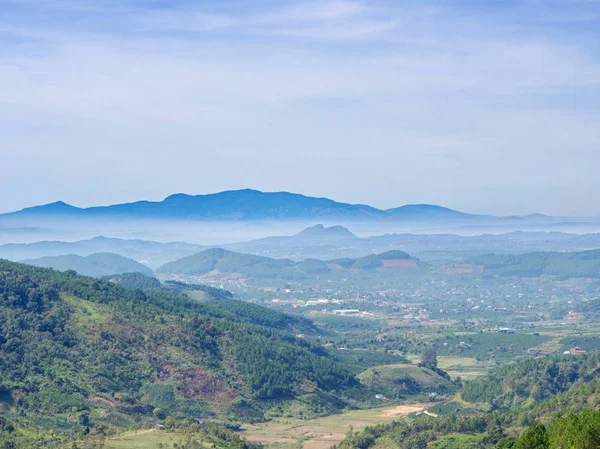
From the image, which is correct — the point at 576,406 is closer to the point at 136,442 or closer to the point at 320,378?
the point at 136,442

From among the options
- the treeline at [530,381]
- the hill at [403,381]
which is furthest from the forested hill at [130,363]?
the treeline at [530,381]

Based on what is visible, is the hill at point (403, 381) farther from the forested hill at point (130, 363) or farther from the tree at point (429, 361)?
the forested hill at point (130, 363)

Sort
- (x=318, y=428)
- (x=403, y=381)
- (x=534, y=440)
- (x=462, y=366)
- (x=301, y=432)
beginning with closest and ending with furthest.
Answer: (x=534, y=440) → (x=301, y=432) → (x=318, y=428) → (x=403, y=381) → (x=462, y=366)

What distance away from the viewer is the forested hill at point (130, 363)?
320ft

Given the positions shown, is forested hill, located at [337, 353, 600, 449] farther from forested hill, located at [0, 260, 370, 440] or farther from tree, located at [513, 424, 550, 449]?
forested hill, located at [0, 260, 370, 440]

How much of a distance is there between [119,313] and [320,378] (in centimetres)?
2708

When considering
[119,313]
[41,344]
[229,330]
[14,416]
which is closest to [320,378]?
[229,330]

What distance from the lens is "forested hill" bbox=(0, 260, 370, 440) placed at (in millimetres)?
97500

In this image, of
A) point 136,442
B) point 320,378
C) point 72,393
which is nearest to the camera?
point 136,442

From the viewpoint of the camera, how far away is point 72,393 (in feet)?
321

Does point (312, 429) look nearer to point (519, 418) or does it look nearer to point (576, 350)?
point (519, 418)

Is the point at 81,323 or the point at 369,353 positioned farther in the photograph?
the point at 369,353

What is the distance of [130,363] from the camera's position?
110m

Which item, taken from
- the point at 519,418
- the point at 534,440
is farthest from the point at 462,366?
the point at 534,440
